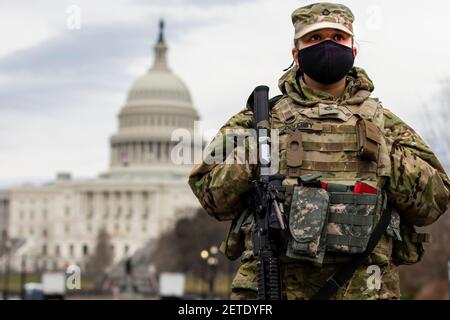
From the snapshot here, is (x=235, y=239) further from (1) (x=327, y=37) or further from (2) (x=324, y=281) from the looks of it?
(1) (x=327, y=37)

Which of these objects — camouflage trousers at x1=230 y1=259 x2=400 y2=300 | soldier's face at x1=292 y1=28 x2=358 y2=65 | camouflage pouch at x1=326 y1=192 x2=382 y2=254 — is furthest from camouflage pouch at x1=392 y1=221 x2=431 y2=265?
soldier's face at x1=292 y1=28 x2=358 y2=65

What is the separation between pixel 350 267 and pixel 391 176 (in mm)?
514

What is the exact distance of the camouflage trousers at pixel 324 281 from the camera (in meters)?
7.27

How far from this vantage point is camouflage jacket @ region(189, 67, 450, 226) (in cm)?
740

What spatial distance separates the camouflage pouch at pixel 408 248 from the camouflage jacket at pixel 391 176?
8cm

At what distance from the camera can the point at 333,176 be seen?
295 inches

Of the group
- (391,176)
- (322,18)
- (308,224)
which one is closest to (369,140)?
(391,176)

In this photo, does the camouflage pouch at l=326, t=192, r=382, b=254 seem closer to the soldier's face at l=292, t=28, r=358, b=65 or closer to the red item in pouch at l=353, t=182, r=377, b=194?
the red item in pouch at l=353, t=182, r=377, b=194

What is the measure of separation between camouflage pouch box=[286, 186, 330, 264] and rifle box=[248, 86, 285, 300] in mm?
91

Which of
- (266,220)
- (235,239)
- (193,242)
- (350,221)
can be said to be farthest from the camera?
(193,242)
